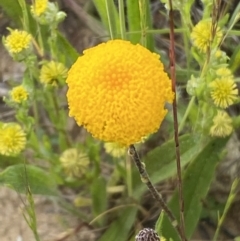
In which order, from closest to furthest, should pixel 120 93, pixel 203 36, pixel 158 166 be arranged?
pixel 120 93, pixel 203 36, pixel 158 166

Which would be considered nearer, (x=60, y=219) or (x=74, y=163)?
(x=74, y=163)

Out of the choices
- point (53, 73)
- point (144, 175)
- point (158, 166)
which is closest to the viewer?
point (144, 175)

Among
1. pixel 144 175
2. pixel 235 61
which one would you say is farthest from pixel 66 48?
pixel 144 175

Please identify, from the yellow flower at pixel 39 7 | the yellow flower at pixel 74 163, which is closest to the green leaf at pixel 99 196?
the yellow flower at pixel 74 163

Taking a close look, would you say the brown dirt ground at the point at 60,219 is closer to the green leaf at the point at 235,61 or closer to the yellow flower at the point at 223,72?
the green leaf at the point at 235,61

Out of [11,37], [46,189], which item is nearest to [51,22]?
[11,37]

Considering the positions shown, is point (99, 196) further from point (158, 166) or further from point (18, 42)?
point (18, 42)
